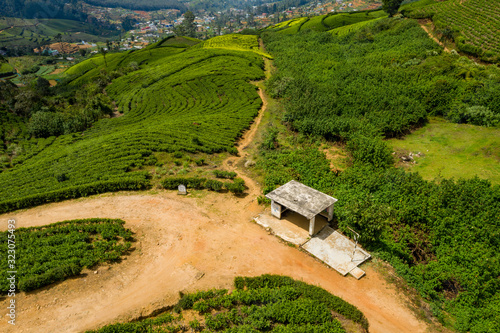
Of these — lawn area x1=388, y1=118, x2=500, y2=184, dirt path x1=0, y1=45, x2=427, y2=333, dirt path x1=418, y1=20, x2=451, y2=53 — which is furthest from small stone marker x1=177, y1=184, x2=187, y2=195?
dirt path x1=418, y1=20, x2=451, y2=53

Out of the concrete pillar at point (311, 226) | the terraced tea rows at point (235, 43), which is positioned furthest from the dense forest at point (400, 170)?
the terraced tea rows at point (235, 43)

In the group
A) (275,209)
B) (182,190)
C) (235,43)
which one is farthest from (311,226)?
(235,43)

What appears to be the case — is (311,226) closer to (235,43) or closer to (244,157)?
(244,157)

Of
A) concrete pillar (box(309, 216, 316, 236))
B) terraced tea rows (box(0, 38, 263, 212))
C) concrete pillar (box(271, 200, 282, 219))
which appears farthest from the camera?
terraced tea rows (box(0, 38, 263, 212))

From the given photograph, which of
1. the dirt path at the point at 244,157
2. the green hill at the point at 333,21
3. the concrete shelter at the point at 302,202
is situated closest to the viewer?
the concrete shelter at the point at 302,202

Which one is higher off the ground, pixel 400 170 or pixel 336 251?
pixel 400 170

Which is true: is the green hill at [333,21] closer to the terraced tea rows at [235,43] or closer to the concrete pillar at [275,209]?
the terraced tea rows at [235,43]

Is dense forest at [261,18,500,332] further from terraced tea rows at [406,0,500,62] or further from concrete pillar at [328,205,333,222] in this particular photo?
terraced tea rows at [406,0,500,62]
